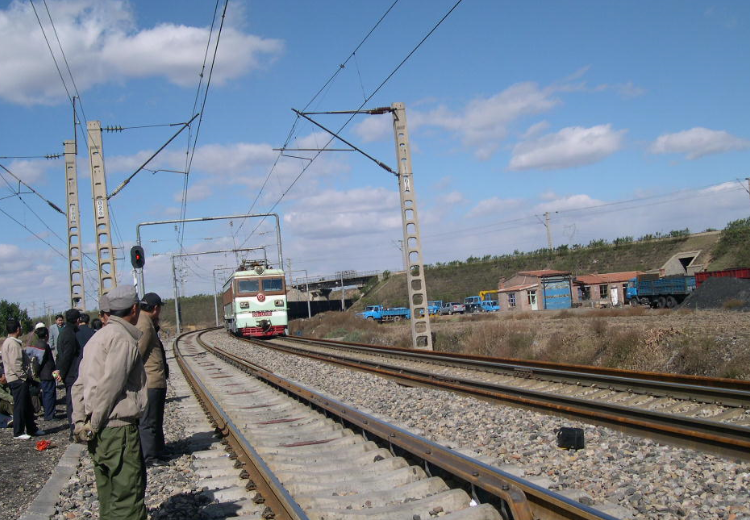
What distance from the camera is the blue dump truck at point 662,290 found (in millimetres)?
38219

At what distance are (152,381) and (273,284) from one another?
25.9 metres

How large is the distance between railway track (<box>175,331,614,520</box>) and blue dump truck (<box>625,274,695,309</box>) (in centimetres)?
3353

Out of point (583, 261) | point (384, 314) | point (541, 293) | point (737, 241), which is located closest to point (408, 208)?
point (541, 293)

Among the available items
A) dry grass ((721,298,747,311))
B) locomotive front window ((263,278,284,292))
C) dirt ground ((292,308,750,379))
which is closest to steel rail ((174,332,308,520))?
dirt ground ((292,308,750,379))

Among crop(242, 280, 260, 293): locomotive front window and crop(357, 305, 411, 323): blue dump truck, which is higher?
crop(242, 280, 260, 293): locomotive front window

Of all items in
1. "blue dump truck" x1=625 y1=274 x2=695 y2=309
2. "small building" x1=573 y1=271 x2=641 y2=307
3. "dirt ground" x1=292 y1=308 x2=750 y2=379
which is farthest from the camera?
"small building" x1=573 y1=271 x2=641 y2=307

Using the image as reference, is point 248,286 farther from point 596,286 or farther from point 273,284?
point 596,286

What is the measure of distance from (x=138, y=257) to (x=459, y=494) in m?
16.6

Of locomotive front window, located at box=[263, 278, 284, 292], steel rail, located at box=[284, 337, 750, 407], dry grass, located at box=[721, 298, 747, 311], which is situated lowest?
dry grass, located at box=[721, 298, 747, 311]

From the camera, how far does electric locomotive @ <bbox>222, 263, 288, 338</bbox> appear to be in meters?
33.3

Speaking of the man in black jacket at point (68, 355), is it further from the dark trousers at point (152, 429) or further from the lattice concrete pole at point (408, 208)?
the lattice concrete pole at point (408, 208)

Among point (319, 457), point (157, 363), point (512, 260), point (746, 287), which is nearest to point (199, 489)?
point (319, 457)

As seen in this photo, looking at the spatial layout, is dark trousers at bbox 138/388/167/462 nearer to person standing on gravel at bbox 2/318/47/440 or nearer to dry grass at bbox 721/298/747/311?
person standing on gravel at bbox 2/318/47/440

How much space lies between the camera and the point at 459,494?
210 inches
